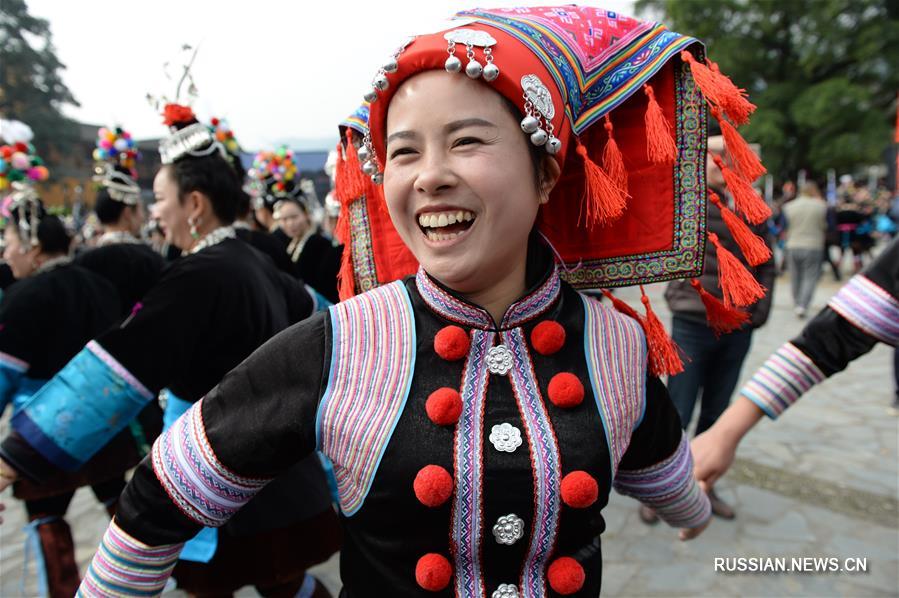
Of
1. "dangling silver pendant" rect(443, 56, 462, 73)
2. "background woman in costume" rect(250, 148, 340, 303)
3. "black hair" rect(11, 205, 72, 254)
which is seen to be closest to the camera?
"dangling silver pendant" rect(443, 56, 462, 73)

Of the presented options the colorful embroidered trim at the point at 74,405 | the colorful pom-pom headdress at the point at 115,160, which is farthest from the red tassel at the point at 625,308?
the colorful pom-pom headdress at the point at 115,160

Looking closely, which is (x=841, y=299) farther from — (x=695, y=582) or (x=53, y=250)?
(x=53, y=250)

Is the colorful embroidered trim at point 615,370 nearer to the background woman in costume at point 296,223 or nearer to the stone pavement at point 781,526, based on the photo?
the stone pavement at point 781,526

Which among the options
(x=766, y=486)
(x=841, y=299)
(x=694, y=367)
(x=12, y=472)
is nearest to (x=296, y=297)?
(x=12, y=472)

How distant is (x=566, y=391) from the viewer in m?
1.19

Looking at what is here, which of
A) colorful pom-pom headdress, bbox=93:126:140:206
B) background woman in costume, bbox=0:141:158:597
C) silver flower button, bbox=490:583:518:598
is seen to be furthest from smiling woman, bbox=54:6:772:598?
colorful pom-pom headdress, bbox=93:126:140:206

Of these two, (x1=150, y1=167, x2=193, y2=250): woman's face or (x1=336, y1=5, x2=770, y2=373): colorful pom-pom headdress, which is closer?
(x1=336, y1=5, x2=770, y2=373): colorful pom-pom headdress

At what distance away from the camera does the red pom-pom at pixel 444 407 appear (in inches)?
44.7

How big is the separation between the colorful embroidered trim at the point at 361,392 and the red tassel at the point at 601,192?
0.49 meters

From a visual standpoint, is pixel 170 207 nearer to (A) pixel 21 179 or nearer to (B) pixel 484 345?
(B) pixel 484 345

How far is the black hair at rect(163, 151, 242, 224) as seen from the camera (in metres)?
2.31

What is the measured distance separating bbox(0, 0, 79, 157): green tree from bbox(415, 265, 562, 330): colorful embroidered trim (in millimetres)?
32538

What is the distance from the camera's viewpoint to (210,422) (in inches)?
46.9

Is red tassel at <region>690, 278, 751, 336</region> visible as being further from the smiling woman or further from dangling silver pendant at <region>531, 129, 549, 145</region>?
dangling silver pendant at <region>531, 129, 549, 145</region>
